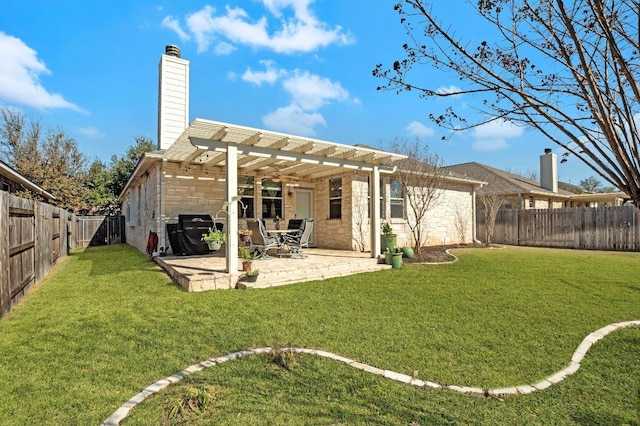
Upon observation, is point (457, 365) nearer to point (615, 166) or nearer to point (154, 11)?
point (615, 166)

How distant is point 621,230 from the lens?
1315 cm

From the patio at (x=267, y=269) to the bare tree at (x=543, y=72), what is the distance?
16.2ft

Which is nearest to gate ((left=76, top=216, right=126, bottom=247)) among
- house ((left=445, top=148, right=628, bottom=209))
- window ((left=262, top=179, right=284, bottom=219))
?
window ((left=262, top=179, right=284, bottom=219))

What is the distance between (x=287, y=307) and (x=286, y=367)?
6.29 ft

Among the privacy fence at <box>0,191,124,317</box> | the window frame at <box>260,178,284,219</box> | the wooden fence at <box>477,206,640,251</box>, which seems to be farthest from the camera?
the wooden fence at <box>477,206,640,251</box>

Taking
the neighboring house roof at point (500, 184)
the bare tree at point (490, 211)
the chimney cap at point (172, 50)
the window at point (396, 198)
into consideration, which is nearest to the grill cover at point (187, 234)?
the chimney cap at point (172, 50)

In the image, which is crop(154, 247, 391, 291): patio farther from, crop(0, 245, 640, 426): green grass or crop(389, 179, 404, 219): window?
crop(389, 179, 404, 219): window

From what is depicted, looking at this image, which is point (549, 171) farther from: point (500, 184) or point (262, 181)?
point (262, 181)

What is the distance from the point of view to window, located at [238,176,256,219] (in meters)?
10.5

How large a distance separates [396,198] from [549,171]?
1401cm

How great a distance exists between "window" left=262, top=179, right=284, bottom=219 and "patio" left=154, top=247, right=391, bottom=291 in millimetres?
2329

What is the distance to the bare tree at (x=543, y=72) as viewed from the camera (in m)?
1.61

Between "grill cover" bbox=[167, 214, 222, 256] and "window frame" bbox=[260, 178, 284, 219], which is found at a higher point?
"window frame" bbox=[260, 178, 284, 219]

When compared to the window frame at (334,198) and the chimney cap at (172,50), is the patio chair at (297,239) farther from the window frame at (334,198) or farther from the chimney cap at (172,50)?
the chimney cap at (172,50)
